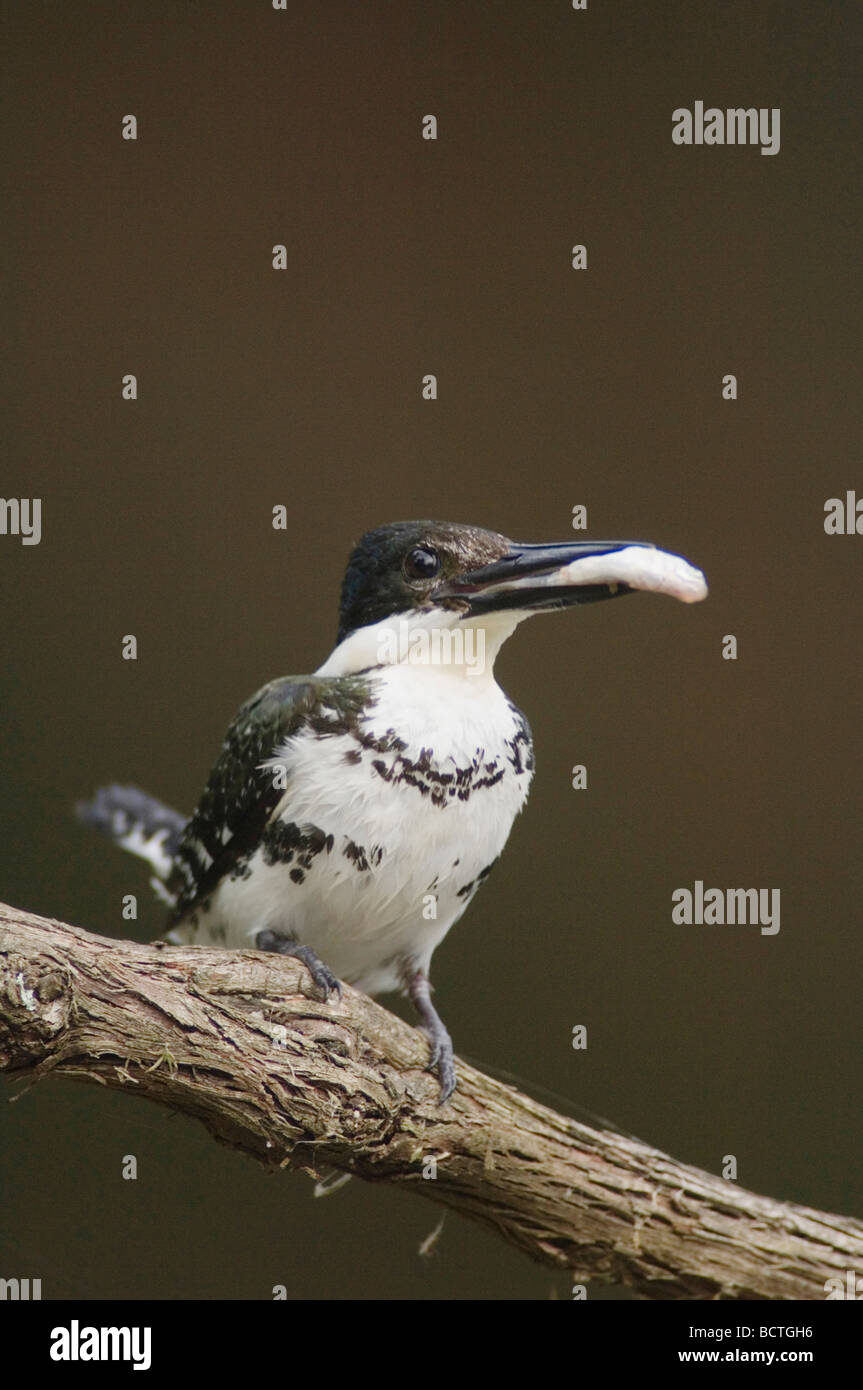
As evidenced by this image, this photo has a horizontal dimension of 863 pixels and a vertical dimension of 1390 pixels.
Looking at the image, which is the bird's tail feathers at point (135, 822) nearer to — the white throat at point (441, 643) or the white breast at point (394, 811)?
the white breast at point (394, 811)

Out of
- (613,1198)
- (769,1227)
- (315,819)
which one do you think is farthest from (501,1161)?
(315,819)

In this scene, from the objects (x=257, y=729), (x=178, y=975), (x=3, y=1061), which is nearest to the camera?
(x=3, y=1061)

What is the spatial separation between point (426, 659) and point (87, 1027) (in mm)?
593

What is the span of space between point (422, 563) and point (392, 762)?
0.25m

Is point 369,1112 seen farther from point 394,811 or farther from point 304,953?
point 394,811

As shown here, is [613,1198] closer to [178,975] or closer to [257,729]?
[178,975]

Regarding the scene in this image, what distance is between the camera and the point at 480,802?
64.1 inches

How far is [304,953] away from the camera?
5.16 ft

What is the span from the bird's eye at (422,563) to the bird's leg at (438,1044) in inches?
21.3

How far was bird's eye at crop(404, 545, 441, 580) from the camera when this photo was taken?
1634 millimetres

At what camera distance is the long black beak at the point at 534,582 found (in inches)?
61.0

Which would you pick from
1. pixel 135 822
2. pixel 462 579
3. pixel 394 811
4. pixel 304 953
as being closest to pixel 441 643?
pixel 462 579

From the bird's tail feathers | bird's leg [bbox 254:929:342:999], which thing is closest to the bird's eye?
bird's leg [bbox 254:929:342:999]
